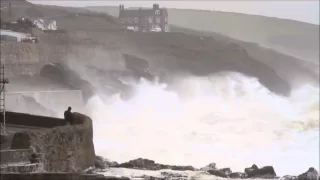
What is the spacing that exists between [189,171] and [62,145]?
4.86 metres

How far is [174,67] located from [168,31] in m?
0.80

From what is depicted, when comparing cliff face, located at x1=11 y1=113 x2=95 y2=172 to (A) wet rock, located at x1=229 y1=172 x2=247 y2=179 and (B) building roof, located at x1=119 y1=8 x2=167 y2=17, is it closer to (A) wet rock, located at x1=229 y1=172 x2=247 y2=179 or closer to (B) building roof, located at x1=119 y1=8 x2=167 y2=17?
(A) wet rock, located at x1=229 y1=172 x2=247 y2=179

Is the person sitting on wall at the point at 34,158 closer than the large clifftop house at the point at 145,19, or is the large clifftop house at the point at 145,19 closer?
the person sitting on wall at the point at 34,158

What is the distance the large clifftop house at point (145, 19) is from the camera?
54.7ft

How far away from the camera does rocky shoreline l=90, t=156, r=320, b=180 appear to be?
14281 mm

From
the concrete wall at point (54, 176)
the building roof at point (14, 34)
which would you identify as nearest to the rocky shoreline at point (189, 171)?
the building roof at point (14, 34)

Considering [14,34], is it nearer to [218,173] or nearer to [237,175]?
[218,173]

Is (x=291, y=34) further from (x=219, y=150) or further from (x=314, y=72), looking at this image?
(x=219, y=150)

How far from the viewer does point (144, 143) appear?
1596 cm

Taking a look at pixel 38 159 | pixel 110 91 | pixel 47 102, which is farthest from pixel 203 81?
pixel 38 159

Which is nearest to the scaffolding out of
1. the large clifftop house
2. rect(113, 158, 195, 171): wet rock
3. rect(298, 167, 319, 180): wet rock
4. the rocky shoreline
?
the rocky shoreline

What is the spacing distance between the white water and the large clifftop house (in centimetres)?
122

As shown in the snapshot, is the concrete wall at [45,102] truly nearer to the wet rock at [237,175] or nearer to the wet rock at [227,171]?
the wet rock at [227,171]

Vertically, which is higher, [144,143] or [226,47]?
[226,47]
